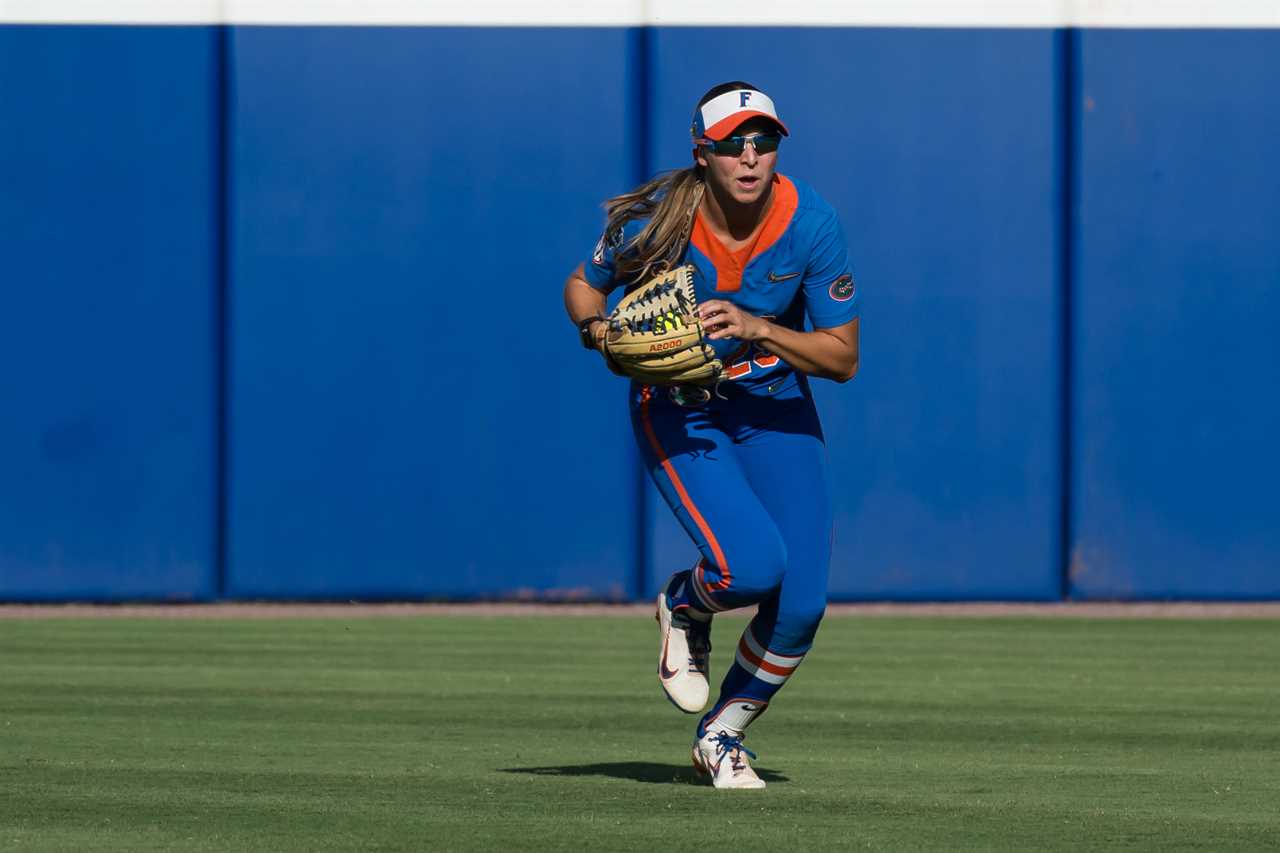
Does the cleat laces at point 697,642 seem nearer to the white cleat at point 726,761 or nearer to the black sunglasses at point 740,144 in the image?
the white cleat at point 726,761

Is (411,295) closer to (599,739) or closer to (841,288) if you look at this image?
(599,739)

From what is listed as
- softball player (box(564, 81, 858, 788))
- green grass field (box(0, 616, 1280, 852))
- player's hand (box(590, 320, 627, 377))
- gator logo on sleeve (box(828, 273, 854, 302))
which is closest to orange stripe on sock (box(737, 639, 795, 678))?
softball player (box(564, 81, 858, 788))

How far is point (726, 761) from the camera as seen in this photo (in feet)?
19.4

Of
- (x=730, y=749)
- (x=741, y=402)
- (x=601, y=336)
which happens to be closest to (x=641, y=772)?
(x=730, y=749)

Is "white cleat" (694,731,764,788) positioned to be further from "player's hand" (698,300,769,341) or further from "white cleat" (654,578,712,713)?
"player's hand" (698,300,769,341)

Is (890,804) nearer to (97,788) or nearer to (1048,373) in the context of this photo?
(97,788)

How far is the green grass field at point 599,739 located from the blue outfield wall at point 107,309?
835 mm

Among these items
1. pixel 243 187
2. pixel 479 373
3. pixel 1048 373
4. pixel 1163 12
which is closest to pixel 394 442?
pixel 479 373

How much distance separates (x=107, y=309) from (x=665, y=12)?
330cm

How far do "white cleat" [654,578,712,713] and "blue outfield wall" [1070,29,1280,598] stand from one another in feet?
21.5

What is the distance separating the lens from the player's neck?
229 inches

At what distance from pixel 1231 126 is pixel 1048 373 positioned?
1641mm

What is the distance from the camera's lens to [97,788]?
231 inches

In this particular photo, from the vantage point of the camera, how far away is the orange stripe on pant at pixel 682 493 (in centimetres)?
571
